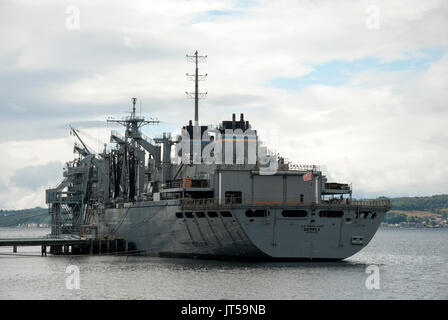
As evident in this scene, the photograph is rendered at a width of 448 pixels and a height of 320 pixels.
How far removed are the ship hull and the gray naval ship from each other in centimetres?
7

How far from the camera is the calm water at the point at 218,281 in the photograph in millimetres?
41781

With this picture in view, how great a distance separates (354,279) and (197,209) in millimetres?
14249

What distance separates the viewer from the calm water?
137 ft

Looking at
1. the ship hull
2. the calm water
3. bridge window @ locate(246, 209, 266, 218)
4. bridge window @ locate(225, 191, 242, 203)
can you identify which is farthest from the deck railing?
the calm water

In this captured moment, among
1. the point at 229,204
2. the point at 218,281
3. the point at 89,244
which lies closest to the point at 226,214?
the point at 229,204

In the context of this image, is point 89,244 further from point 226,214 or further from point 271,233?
point 271,233

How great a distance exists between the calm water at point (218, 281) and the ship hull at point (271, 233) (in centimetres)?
100

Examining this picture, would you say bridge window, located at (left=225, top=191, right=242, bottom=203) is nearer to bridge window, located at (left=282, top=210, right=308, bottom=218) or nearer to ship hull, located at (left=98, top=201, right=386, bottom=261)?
ship hull, located at (left=98, top=201, right=386, bottom=261)

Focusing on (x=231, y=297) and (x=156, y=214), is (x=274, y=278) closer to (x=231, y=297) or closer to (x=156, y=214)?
(x=231, y=297)

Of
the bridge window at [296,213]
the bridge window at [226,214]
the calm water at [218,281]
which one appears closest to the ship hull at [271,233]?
the bridge window at [226,214]

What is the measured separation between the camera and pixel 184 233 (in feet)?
198

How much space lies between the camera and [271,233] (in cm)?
5384
